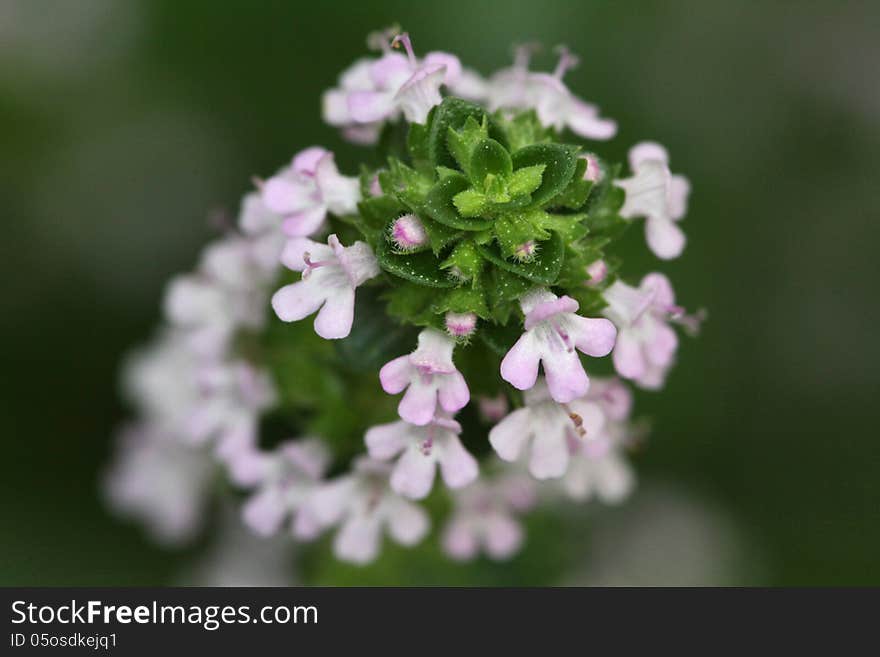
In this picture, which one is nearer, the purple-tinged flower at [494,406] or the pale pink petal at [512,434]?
the pale pink petal at [512,434]

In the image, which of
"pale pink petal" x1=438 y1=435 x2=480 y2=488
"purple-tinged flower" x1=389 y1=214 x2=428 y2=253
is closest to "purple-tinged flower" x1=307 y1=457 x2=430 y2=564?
"pale pink petal" x1=438 y1=435 x2=480 y2=488

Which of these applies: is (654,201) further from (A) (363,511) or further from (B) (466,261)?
(A) (363,511)

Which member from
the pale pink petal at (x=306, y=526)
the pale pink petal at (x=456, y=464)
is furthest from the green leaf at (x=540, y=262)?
the pale pink petal at (x=306, y=526)

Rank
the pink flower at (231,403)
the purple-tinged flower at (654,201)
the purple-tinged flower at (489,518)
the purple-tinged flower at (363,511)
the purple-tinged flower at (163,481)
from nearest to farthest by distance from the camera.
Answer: the purple-tinged flower at (654,201) < the purple-tinged flower at (363,511) < the pink flower at (231,403) < the purple-tinged flower at (489,518) < the purple-tinged flower at (163,481)

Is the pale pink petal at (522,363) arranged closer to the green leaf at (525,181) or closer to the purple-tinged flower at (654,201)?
the green leaf at (525,181)

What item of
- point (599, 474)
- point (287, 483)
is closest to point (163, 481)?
point (287, 483)

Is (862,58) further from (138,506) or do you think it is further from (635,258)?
(138,506)

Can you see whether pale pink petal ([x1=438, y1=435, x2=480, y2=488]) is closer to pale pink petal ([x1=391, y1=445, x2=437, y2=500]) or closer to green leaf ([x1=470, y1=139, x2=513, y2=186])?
pale pink petal ([x1=391, y1=445, x2=437, y2=500])
